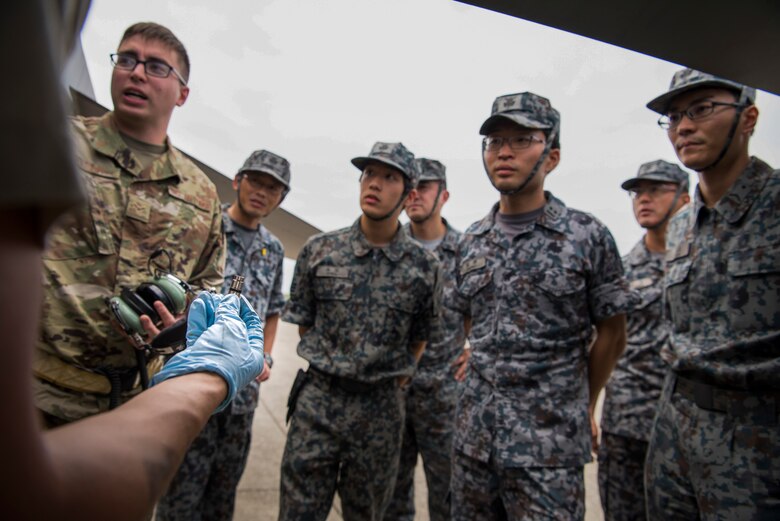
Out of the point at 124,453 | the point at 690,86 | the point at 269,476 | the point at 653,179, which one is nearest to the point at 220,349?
the point at 124,453

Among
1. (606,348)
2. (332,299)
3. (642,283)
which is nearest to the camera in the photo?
(606,348)

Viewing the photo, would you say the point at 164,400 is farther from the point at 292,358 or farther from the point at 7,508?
the point at 292,358

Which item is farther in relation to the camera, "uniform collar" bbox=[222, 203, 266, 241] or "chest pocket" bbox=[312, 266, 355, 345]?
"uniform collar" bbox=[222, 203, 266, 241]

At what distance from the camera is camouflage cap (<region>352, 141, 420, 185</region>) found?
102 inches

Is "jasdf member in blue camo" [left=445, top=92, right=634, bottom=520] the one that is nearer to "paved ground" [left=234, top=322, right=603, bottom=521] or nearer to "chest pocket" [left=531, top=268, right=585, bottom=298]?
"chest pocket" [left=531, top=268, right=585, bottom=298]

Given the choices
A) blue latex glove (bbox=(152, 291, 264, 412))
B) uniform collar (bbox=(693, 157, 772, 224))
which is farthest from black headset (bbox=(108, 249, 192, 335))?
uniform collar (bbox=(693, 157, 772, 224))

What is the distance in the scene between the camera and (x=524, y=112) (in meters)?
2.15

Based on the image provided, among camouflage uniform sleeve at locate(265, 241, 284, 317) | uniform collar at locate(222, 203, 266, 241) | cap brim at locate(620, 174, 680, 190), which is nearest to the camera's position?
uniform collar at locate(222, 203, 266, 241)

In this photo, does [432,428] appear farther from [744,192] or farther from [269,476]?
[744,192]

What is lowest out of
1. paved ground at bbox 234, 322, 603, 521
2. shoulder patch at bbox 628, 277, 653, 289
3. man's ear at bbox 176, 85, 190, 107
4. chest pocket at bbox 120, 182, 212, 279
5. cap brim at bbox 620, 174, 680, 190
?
paved ground at bbox 234, 322, 603, 521

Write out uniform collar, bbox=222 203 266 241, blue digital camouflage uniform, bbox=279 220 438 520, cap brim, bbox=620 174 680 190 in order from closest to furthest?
blue digital camouflage uniform, bbox=279 220 438 520 < uniform collar, bbox=222 203 266 241 < cap brim, bbox=620 174 680 190

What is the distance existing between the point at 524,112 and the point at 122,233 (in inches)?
71.7

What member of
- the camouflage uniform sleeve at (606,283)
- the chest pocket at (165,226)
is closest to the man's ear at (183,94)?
the chest pocket at (165,226)

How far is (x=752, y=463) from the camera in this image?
1.45 metres
